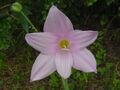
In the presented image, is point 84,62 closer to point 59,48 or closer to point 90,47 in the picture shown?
point 59,48

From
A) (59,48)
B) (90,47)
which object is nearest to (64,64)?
(59,48)

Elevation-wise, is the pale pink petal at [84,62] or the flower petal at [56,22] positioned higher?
the flower petal at [56,22]

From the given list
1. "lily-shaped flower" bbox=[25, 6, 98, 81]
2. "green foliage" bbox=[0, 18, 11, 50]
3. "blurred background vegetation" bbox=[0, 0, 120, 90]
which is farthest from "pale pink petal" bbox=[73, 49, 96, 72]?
"green foliage" bbox=[0, 18, 11, 50]

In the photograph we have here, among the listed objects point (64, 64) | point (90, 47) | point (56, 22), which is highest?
point (56, 22)

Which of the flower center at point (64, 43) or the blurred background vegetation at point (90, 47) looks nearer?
the flower center at point (64, 43)

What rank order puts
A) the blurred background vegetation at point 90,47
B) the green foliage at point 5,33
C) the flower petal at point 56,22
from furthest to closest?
the green foliage at point 5,33 < the blurred background vegetation at point 90,47 < the flower petal at point 56,22

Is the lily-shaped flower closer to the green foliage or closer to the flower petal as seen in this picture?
the flower petal

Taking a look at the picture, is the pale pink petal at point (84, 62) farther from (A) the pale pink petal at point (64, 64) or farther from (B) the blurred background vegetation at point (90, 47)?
(B) the blurred background vegetation at point (90, 47)

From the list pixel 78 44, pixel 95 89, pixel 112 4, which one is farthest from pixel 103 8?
pixel 78 44

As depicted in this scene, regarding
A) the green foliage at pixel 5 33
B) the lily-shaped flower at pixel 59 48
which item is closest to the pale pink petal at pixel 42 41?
the lily-shaped flower at pixel 59 48
